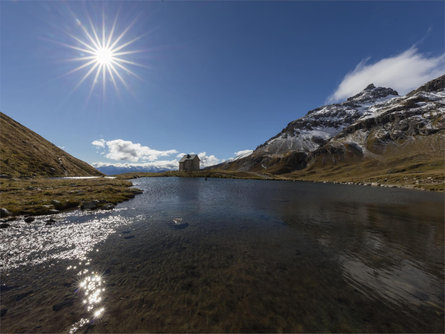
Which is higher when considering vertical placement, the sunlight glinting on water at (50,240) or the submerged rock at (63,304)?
the sunlight glinting on water at (50,240)

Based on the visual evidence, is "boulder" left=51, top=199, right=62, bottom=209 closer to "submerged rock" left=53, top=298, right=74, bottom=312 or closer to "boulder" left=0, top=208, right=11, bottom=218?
"boulder" left=0, top=208, right=11, bottom=218

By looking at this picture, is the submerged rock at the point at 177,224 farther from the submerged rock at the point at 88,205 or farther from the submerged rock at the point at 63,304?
the submerged rock at the point at 88,205

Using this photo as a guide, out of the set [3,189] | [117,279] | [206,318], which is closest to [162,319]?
[206,318]

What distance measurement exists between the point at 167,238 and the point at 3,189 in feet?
148

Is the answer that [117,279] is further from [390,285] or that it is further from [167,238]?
[390,285]

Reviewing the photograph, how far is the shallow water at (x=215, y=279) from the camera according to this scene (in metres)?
9.23

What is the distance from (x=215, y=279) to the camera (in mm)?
13039

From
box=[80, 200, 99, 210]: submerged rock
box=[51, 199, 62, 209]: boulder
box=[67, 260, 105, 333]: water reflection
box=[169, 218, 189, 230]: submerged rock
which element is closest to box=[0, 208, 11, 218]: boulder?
box=[51, 199, 62, 209]: boulder

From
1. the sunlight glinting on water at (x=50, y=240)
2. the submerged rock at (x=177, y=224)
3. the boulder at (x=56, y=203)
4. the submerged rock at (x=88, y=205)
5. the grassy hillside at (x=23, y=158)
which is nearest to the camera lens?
the sunlight glinting on water at (x=50, y=240)

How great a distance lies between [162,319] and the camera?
9.24m

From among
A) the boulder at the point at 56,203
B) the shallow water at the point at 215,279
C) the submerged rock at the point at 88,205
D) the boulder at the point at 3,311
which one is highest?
the boulder at the point at 56,203

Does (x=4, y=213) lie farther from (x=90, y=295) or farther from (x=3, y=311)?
(x=90, y=295)

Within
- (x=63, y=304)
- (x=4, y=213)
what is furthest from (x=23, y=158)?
(x=63, y=304)

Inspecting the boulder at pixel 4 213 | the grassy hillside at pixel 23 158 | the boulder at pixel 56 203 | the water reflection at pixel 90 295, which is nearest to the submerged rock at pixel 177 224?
the water reflection at pixel 90 295
